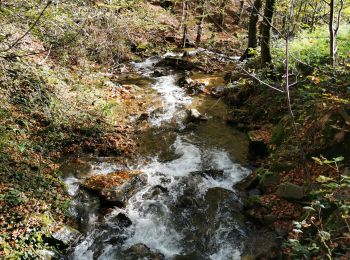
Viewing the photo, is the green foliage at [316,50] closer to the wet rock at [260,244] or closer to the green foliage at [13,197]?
the wet rock at [260,244]

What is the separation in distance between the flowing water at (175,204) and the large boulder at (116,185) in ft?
0.57

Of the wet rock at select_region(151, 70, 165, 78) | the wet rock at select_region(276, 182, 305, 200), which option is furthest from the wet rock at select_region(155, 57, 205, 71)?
the wet rock at select_region(276, 182, 305, 200)

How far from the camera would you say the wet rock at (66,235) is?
663cm

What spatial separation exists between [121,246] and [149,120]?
6.20m

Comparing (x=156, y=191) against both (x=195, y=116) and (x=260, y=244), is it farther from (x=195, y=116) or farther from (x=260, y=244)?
(x=195, y=116)

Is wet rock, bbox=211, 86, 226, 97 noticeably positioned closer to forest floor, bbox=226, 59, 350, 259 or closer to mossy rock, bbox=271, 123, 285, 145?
A: forest floor, bbox=226, 59, 350, 259

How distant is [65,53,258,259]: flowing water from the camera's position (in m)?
6.77

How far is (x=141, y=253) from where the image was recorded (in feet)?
21.7

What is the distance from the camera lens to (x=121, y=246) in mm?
6809

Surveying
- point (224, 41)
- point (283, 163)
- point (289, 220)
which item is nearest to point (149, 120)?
point (283, 163)

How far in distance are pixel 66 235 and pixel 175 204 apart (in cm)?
262

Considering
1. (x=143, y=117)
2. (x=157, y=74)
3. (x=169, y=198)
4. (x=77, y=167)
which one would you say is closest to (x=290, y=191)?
(x=169, y=198)

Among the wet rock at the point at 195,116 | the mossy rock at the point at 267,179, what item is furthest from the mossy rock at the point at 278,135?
the wet rock at the point at 195,116

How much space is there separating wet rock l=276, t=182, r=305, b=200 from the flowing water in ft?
3.49
